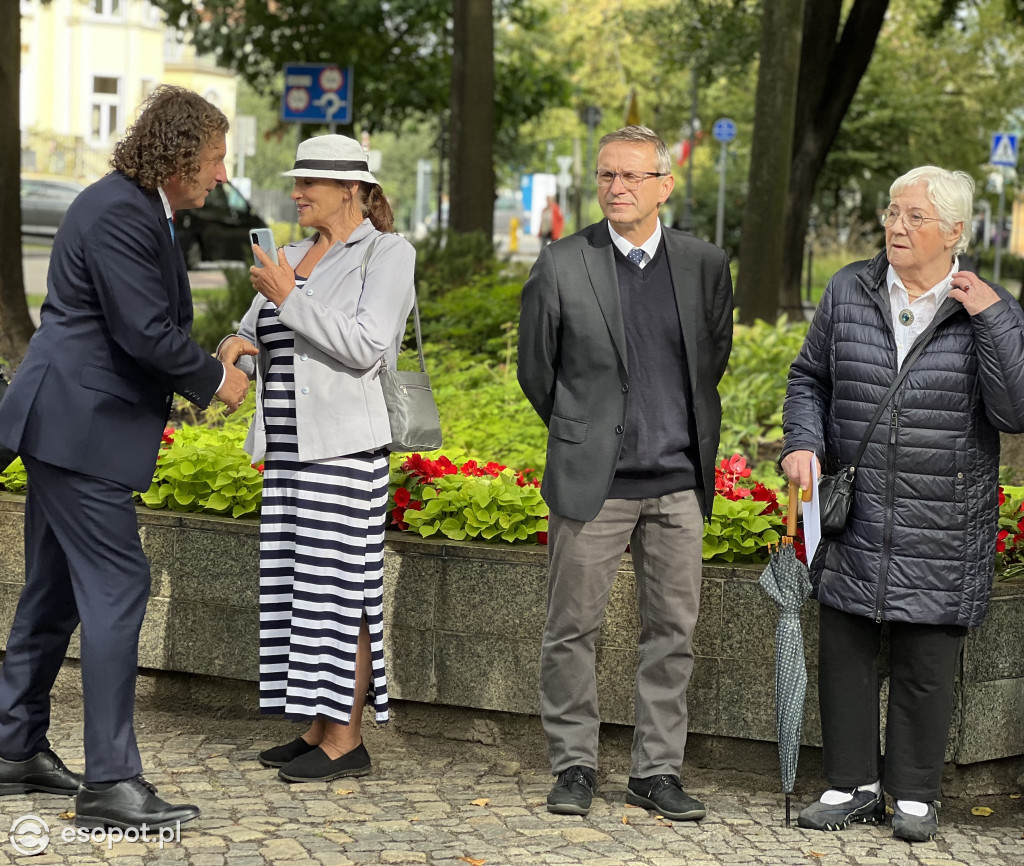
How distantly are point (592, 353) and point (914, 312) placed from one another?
1031 mm

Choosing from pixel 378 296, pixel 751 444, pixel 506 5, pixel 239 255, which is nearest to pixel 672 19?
pixel 506 5

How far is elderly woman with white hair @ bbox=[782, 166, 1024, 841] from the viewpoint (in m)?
5.01

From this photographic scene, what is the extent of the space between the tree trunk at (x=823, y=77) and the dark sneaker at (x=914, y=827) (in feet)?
41.3

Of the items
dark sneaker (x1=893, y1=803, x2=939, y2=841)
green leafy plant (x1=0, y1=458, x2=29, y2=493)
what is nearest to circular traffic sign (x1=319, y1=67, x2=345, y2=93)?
green leafy plant (x1=0, y1=458, x2=29, y2=493)

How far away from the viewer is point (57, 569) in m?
5.06

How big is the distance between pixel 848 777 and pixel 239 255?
24.3m

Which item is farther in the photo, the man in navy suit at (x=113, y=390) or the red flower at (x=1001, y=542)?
the red flower at (x=1001, y=542)

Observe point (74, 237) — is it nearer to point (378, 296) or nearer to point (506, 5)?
point (378, 296)

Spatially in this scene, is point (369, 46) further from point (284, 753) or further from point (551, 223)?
point (284, 753)

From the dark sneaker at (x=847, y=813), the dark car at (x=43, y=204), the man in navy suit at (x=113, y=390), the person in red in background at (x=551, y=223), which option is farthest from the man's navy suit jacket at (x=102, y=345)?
the person in red in background at (x=551, y=223)

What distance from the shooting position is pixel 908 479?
16.5 ft

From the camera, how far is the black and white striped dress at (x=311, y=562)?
5.42m

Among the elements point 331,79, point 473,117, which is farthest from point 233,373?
point 331,79

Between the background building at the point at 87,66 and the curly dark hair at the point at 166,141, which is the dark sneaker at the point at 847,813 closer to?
the curly dark hair at the point at 166,141
